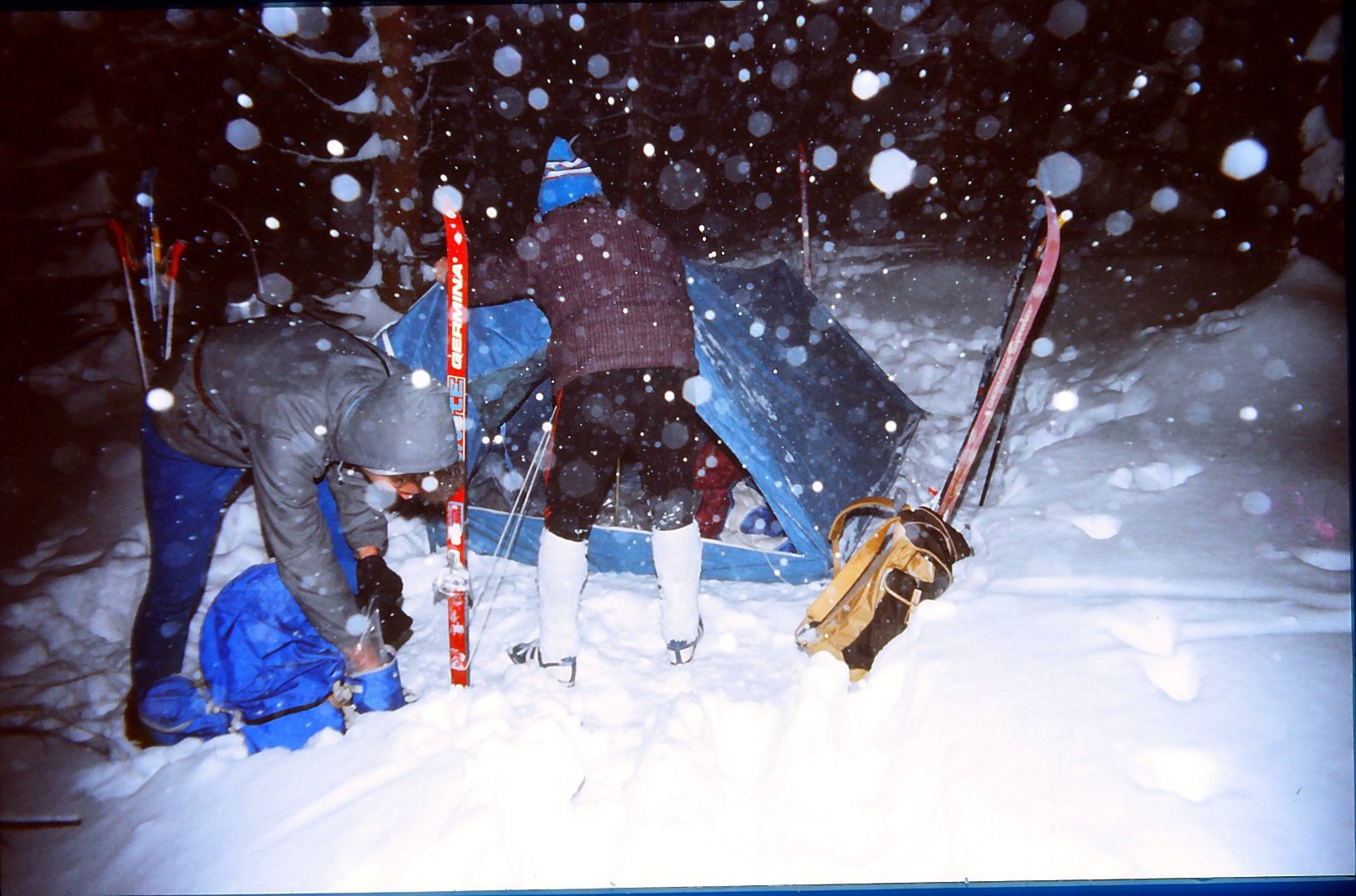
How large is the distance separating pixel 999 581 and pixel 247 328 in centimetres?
268

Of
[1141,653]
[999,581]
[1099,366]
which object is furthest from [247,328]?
[1099,366]

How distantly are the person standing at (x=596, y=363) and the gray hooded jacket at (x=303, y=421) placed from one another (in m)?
0.45

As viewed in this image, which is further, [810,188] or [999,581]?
[810,188]

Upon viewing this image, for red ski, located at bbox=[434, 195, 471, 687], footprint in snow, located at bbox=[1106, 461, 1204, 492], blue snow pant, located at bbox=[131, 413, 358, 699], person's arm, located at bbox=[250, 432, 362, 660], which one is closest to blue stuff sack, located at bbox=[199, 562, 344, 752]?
blue snow pant, located at bbox=[131, 413, 358, 699]

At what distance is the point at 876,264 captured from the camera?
7.93 metres

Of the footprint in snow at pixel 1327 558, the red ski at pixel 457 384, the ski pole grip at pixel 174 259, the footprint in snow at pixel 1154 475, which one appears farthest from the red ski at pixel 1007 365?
the ski pole grip at pixel 174 259

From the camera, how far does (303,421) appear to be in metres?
1.80

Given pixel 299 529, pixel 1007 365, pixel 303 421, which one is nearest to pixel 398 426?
pixel 303 421

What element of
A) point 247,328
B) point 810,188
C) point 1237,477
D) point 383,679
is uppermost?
point 810,188

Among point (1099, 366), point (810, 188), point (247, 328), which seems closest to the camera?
point (247, 328)

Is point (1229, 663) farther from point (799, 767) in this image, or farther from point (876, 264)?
point (876, 264)

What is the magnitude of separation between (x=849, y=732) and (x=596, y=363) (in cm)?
145

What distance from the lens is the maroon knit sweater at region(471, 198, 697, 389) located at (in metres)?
2.07

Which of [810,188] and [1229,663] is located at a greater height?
[810,188]
